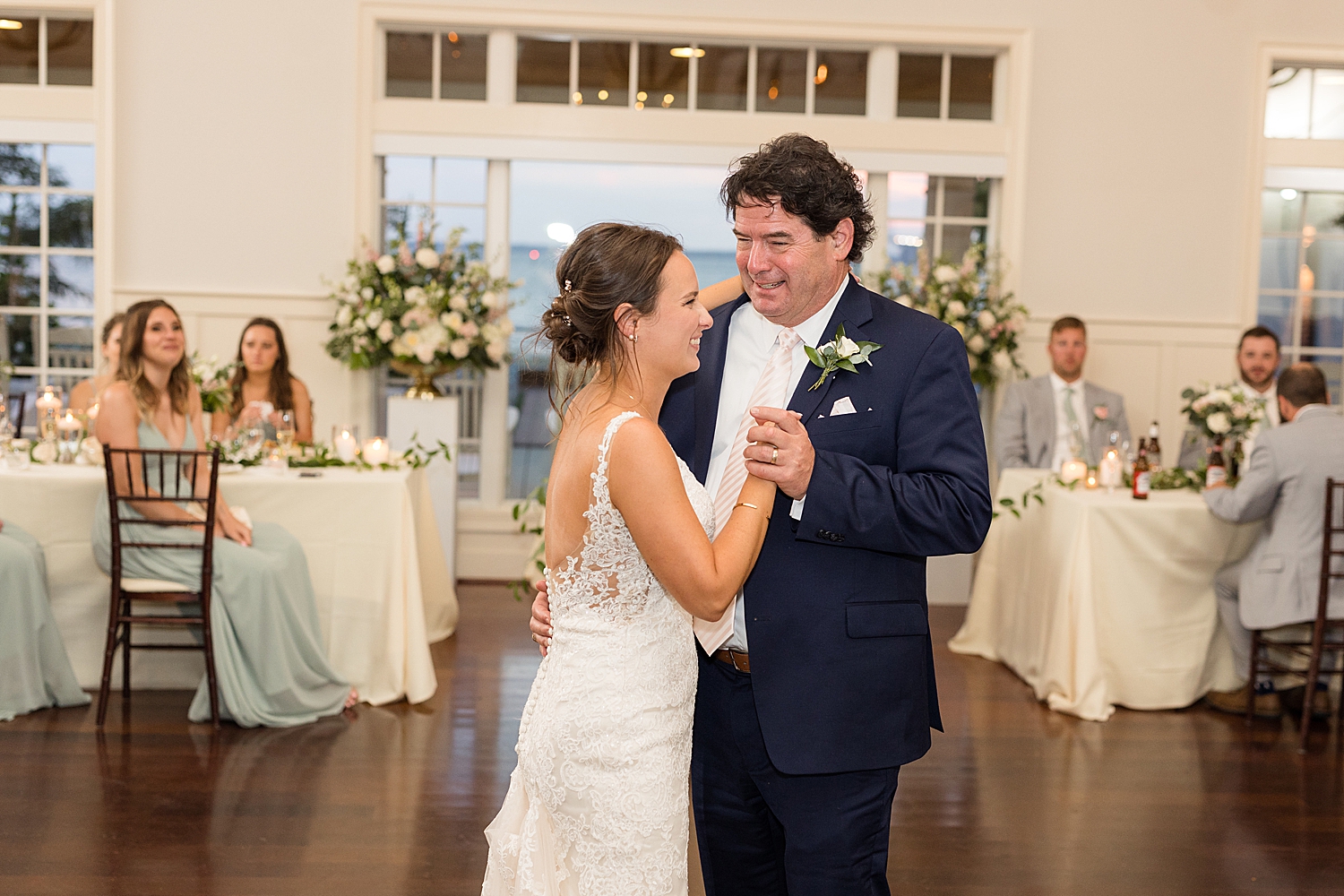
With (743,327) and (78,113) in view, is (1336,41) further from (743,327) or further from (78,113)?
(78,113)

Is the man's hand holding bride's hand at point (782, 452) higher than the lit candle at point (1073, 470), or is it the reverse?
the man's hand holding bride's hand at point (782, 452)

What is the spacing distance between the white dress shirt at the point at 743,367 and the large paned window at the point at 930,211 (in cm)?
539

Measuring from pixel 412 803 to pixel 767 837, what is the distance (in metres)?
1.88

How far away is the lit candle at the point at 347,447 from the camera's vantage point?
5.31m

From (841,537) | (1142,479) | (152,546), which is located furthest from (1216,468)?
(152,546)

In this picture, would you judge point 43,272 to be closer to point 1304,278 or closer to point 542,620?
point 542,620

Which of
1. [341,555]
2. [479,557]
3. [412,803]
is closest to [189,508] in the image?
[341,555]

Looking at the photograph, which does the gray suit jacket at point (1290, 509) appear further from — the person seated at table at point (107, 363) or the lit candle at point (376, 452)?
the person seated at table at point (107, 363)

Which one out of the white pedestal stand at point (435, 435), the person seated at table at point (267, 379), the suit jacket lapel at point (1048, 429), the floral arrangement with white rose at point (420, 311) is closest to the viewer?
the person seated at table at point (267, 379)

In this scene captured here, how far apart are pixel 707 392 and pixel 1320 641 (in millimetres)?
3594

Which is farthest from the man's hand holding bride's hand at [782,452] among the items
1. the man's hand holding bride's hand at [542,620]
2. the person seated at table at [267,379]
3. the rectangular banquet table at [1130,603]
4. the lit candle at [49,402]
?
the person seated at table at [267,379]

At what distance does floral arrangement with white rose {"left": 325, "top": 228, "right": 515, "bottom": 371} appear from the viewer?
21.5 ft

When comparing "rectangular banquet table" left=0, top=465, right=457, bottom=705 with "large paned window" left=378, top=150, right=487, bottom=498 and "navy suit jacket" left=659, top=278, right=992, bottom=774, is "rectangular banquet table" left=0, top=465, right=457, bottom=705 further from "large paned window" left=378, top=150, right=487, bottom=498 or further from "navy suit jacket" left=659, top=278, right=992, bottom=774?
"navy suit jacket" left=659, top=278, right=992, bottom=774

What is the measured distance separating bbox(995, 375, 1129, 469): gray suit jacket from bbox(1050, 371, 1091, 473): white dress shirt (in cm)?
2
